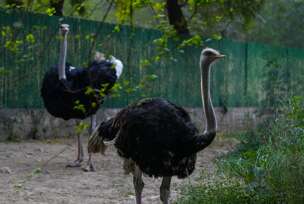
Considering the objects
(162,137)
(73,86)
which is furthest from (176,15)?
(162,137)

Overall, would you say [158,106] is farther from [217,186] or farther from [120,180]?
[120,180]

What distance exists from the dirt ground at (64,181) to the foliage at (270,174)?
2.12 ft

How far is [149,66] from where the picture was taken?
551 inches

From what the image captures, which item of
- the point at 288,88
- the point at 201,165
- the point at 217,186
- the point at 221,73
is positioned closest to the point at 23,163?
the point at 201,165

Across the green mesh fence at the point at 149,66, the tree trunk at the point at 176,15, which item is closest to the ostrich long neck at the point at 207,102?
the green mesh fence at the point at 149,66

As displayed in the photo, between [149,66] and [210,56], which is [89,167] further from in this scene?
[149,66]

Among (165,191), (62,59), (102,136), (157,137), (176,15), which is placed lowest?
(165,191)

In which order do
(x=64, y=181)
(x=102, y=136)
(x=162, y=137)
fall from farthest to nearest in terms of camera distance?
(x=64, y=181), (x=102, y=136), (x=162, y=137)

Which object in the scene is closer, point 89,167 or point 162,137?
point 162,137

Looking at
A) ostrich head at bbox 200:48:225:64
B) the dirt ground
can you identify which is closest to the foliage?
the dirt ground

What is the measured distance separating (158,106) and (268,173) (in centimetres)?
117

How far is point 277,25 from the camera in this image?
91.5 ft

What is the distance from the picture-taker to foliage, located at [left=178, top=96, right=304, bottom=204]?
5988mm

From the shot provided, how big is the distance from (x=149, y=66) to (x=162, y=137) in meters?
7.62
